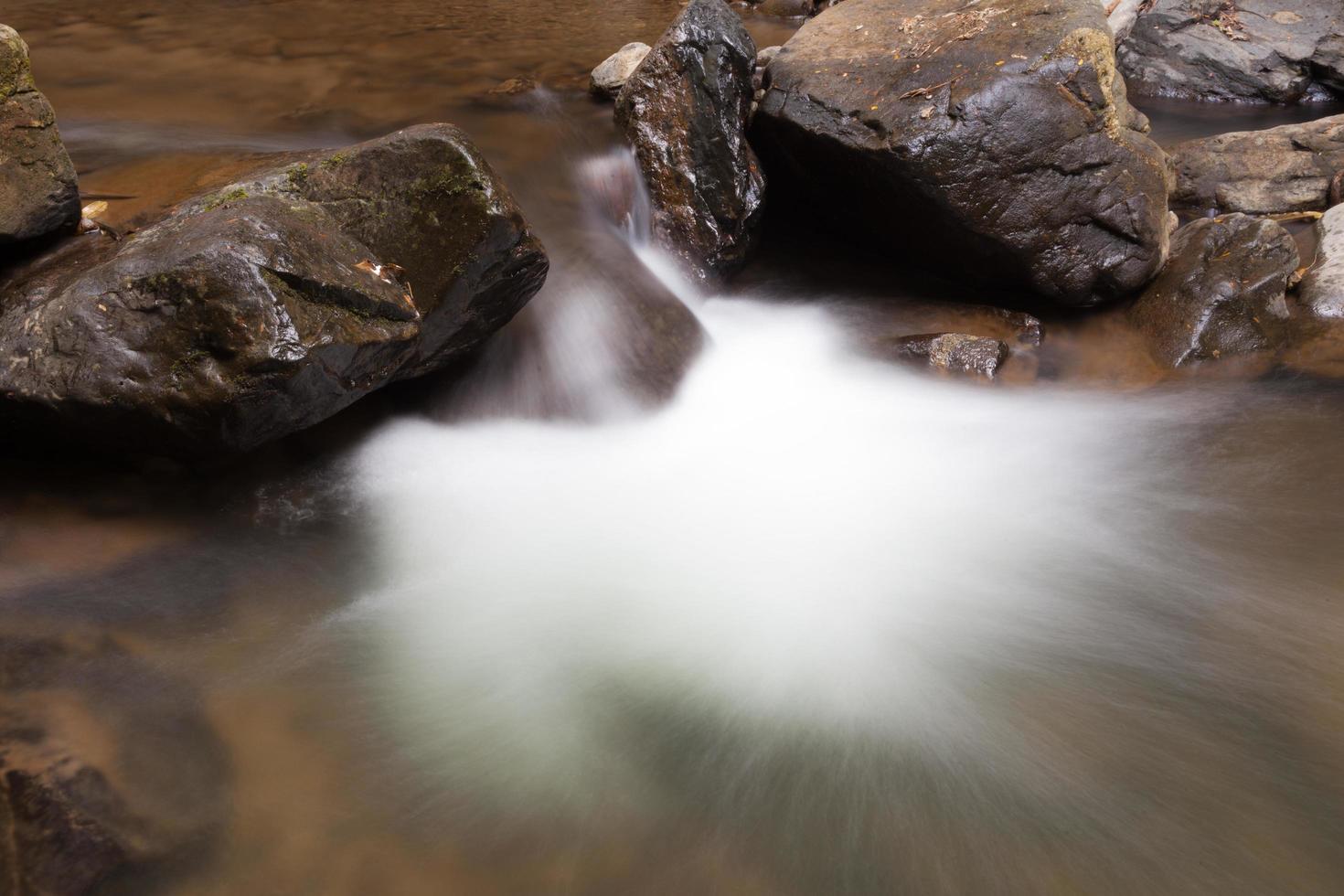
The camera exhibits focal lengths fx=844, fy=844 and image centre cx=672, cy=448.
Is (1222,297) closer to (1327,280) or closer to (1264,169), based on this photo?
(1327,280)

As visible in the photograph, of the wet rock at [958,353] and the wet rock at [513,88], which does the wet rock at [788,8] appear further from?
the wet rock at [958,353]

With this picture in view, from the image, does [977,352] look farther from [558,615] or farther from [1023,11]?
[558,615]

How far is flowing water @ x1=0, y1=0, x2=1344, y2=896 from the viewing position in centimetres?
240

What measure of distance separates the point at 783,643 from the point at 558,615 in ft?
2.85

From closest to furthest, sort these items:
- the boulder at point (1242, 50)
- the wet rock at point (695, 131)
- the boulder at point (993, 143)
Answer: the boulder at point (993, 143)
the wet rock at point (695, 131)
the boulder at point (1242, 50)

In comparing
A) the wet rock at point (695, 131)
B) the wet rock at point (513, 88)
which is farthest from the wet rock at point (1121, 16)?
the wet rock at point (513, 88)

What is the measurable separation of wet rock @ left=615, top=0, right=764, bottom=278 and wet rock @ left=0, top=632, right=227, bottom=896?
3.92m

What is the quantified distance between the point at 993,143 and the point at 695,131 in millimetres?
1802

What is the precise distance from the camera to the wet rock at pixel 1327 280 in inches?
190

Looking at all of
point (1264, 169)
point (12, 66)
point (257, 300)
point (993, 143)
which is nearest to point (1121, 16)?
point (1264, 169)

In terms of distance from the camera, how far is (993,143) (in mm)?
4789

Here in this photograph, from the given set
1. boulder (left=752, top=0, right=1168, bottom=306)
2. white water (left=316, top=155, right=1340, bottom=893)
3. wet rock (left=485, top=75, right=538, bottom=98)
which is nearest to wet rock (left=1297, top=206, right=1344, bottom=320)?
boulder (left=752, top=0, right=1168, bottom=306)

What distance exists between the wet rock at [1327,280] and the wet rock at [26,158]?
6458mm

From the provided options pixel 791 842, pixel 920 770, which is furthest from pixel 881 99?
pixel 791 842
